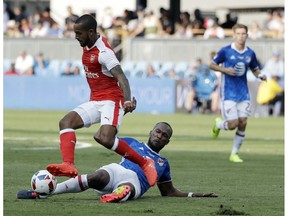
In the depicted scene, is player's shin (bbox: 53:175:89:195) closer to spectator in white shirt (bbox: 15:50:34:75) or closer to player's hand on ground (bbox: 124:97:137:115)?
player's hand on ground (bbox: 124:97:137:115)

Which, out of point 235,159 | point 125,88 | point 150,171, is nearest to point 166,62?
point 235,159

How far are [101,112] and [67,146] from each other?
0.73 m

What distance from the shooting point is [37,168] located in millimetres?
15656

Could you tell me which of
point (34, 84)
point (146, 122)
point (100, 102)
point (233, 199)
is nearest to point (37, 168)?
point (100, 102)

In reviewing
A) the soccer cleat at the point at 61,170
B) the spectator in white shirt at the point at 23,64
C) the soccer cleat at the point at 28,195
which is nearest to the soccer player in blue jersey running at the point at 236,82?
the soccer cleat at the point at 61,170

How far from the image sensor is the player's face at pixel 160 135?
38.3 feet

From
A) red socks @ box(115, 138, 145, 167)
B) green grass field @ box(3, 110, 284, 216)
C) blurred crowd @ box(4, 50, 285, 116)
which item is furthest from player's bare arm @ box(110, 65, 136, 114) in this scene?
blurred crowd @ box(4, 50, 285, 116)

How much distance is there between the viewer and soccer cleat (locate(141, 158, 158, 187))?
1158 centimetres

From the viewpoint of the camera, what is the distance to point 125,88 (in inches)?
481

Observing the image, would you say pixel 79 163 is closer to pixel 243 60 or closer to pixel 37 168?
pixel 37 168

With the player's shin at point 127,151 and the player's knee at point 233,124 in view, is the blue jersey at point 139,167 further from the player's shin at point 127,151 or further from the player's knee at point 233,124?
the player's knee at point 233,124

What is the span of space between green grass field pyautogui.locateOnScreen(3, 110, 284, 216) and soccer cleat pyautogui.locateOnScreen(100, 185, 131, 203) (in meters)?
0.10

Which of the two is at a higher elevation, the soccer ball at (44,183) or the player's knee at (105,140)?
the player's knee at (105,140)

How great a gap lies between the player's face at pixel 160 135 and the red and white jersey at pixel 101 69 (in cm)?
113
